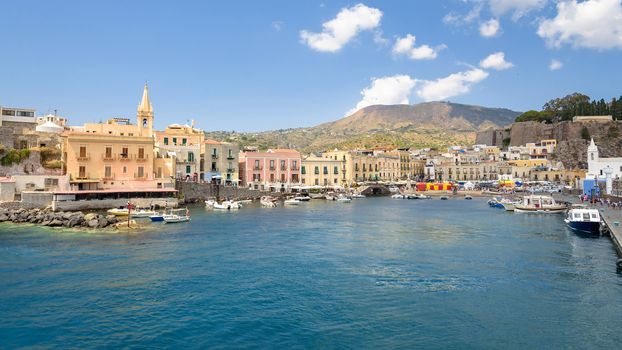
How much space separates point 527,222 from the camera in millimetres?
42750

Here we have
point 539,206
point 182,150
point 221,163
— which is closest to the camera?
point 539,206

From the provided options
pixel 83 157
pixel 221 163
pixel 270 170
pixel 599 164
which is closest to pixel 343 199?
pixel 270 170

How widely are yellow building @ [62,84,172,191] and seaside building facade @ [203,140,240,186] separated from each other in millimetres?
10444

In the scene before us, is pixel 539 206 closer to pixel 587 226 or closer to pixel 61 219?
pixel 587 226

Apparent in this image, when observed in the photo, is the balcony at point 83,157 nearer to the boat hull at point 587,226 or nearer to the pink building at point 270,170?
the pink building at point 270,170

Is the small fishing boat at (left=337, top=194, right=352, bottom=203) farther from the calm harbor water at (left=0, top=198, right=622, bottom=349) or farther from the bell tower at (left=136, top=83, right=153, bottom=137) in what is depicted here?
the calm harbor water at (left=0, top=198, right=622, bottom=349)

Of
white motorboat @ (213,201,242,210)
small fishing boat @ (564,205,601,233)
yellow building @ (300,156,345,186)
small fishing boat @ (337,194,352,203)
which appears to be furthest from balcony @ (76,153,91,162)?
small fishing boat @ (564,205,601,233)

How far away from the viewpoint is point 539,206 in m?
51.3

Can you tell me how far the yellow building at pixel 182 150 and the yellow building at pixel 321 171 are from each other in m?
19.6

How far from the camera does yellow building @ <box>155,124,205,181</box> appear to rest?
209 ft

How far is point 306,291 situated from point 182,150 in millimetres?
50546

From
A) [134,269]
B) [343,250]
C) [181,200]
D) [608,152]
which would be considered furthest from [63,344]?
[608,152]

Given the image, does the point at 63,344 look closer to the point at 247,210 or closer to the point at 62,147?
the point at 247,210

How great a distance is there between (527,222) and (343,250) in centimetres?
2343
